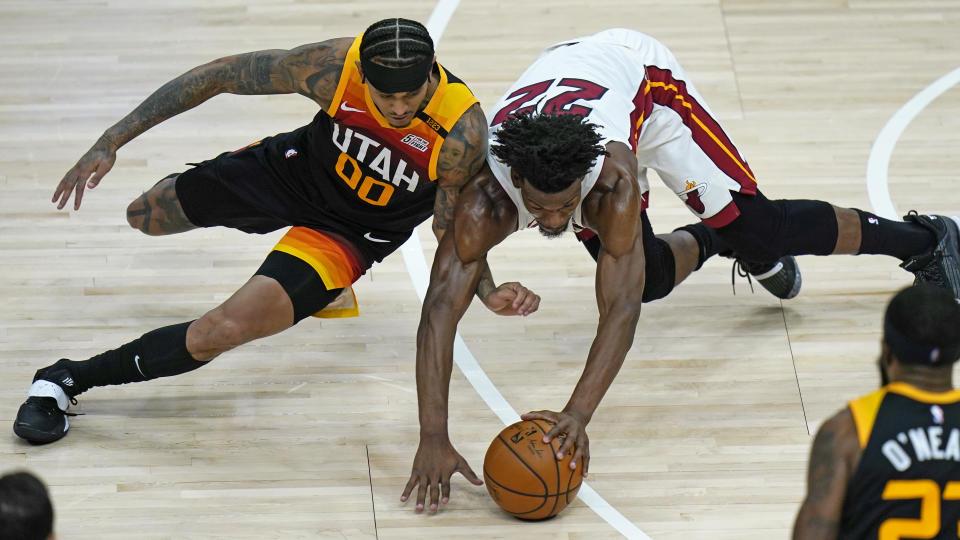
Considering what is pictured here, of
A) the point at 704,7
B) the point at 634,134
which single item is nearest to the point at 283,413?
the point at 634,134

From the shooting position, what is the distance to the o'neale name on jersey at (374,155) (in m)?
5.31

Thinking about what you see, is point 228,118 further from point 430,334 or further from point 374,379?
point 430,334

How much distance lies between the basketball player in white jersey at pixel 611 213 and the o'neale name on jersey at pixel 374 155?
33 cm

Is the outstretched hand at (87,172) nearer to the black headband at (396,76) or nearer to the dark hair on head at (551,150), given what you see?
the black headband at (396,76)

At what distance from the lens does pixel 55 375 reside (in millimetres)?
5586

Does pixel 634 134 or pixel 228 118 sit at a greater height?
pixel 634 134

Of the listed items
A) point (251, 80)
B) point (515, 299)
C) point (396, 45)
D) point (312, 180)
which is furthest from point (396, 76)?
point (515, 299)

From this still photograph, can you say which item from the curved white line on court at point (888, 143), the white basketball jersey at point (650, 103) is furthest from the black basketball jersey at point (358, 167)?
the curved white line on court at point (888, 143)

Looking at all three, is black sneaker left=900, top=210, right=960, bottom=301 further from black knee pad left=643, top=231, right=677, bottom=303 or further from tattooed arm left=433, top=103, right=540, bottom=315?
tattooed arm left=433, top=103, right=540, bottom=315

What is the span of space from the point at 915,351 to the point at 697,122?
8.30 feet

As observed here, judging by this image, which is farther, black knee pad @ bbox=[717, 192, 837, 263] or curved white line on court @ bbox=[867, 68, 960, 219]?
Answer: curved white line on court @ bbox=[867, 68, 960, 219]

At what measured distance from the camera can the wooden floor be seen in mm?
5297

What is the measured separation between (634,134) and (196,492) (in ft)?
7.61

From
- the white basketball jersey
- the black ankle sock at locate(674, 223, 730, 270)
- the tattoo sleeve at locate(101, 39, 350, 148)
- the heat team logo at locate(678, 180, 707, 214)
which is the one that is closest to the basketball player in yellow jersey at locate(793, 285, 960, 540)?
the white basketball jersey
